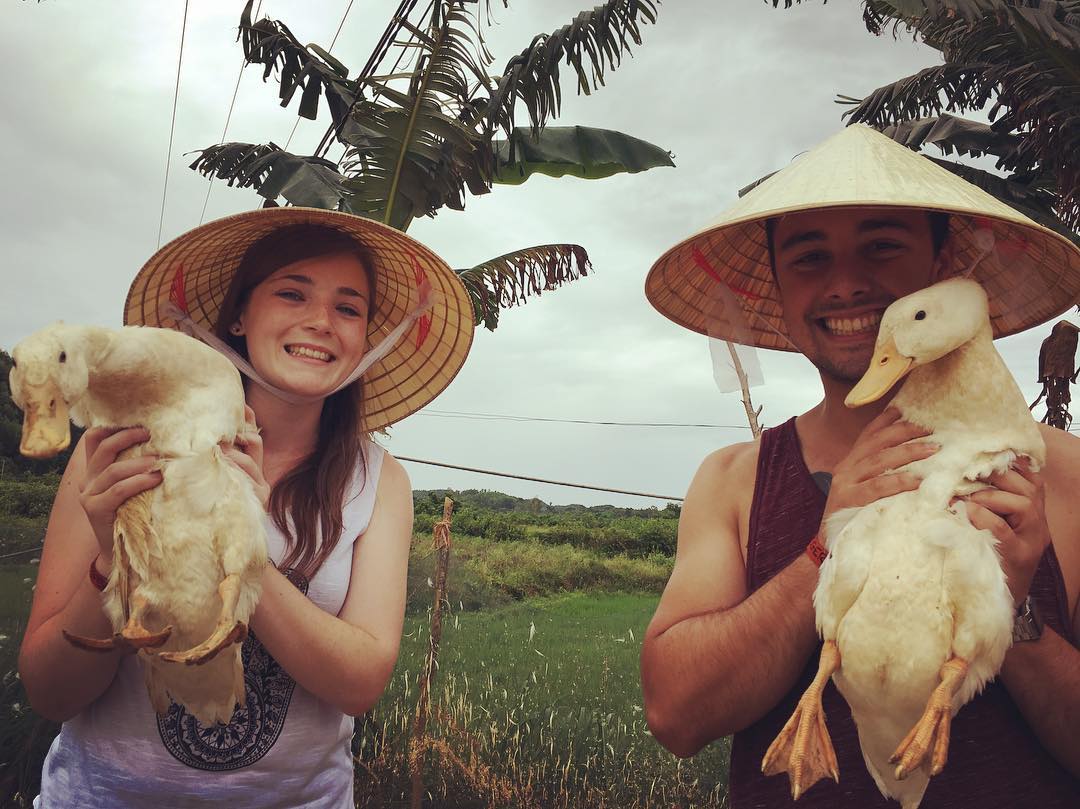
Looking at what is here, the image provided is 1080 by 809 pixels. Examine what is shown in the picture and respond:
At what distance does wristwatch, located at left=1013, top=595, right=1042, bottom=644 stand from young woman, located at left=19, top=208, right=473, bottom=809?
116 cm

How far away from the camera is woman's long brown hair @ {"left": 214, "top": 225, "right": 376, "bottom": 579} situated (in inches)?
67.4

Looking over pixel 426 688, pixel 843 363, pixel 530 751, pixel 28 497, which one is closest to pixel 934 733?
pixel 843 363

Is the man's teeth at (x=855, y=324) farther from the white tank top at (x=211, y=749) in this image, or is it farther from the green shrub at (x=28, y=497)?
the green shrub at (x=28, y=497)

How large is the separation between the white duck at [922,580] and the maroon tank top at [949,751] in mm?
132

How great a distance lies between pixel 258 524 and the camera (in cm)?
139

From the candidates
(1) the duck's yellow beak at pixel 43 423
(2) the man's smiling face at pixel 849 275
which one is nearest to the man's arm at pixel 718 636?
(2) the man's smiling face at pixel 849 275

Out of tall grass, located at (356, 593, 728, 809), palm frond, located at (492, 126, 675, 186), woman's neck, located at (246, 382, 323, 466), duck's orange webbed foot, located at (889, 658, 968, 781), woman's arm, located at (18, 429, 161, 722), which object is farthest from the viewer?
palm frond, located at (492, 126, 675, 186)

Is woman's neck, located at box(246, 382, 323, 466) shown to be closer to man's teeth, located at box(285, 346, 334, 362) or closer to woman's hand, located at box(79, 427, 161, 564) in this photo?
man's teeth, located at box(285, 346, 334, 362)

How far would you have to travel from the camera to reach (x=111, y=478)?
1362 millimetres

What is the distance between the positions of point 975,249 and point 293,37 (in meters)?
5.45

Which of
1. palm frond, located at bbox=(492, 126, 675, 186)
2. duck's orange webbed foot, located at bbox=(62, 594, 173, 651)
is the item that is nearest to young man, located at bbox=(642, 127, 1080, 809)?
duck's orange webbed foot, located at bbox=(62, 594, 173, 651)

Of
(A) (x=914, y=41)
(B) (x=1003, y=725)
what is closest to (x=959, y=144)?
(A) (x=914, y=41)

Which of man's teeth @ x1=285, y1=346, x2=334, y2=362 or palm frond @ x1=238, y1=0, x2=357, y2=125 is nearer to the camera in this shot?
man's teeth @ x1=285, y1=346, x2=334, y2=362

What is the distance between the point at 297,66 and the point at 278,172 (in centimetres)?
97
